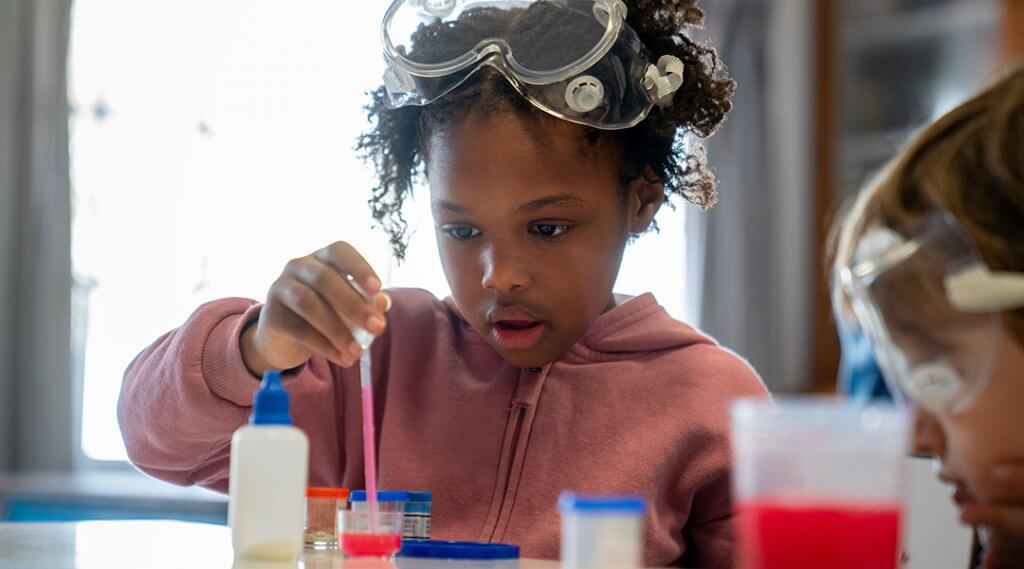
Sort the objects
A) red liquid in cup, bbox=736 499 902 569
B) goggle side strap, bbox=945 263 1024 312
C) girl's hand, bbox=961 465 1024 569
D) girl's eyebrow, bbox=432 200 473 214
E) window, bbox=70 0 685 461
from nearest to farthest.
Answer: red liquid in cup, bbox=736 499 902 569 → goggle side strap, bbox=945 263 1024 312 → girl's hand, bbox=961 465 1024 569 → girl's eyebrow, bbox=432 200 473 214 → window, bbox=70 0 685 461

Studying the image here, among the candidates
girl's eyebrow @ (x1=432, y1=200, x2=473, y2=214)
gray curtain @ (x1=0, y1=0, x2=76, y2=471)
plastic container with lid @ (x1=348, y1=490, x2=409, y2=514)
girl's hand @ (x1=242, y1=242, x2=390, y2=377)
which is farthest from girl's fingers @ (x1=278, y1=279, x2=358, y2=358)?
gray curtain @ (x1=0, y1=0, x2=76, y2=471)

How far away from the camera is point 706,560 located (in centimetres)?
144

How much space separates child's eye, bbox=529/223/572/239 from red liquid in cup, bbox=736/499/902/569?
0.77 metres

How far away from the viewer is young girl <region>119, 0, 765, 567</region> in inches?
56.0

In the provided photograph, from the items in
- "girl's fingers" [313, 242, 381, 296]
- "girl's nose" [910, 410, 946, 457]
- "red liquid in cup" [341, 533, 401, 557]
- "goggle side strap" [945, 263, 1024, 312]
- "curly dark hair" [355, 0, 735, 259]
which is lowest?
"red liquid in cup" [341, 533, 401, 557]

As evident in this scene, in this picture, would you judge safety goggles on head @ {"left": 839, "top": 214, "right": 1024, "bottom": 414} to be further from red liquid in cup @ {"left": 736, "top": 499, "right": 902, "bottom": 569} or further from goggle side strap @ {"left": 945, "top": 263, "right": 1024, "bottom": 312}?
red liquid in cup @ {"left": 736, "top": 499, "right": 902, "bottom": 569}

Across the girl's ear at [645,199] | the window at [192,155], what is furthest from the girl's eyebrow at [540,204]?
the window at [192,155]

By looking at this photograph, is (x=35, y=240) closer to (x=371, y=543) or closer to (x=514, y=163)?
(x=514, y=163)

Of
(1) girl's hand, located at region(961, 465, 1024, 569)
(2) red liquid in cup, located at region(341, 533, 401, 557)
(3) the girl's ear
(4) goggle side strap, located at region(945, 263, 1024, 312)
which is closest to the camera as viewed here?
(4) goggle side strap, located at region(945, 263, 1024, 312)

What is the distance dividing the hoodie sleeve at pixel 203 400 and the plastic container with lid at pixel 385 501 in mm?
183

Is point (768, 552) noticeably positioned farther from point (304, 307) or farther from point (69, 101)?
point (69, 101)

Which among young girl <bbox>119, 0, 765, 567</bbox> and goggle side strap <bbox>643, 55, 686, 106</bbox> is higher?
goggle side strap <bbox>643, 55, 686, 106</bbox>

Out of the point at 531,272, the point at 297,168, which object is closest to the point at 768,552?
the point at 531,272

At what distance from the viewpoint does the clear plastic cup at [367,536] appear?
1.09 m
